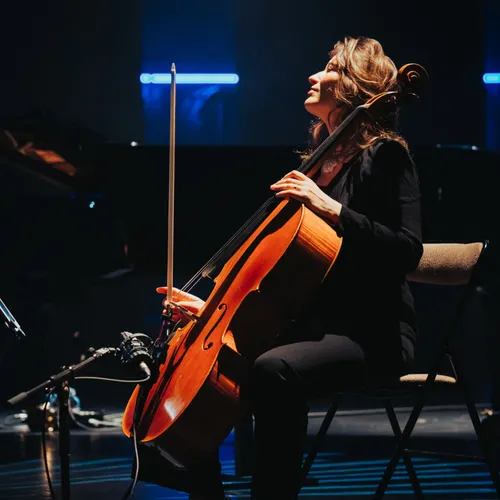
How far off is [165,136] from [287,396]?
424cm

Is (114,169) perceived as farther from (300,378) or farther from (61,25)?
(300,378)

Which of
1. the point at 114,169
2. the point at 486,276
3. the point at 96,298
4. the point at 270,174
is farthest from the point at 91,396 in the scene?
the point at 486,276

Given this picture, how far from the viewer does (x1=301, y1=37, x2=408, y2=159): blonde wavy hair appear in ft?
6.55

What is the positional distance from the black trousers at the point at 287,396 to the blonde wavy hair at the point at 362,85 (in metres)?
0.50

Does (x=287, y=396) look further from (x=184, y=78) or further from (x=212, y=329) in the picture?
(x=184, y=78)

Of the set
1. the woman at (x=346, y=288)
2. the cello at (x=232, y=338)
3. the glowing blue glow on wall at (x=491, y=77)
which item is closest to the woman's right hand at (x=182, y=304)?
the woman at (x=346, y=288)

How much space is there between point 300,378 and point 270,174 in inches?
91.9

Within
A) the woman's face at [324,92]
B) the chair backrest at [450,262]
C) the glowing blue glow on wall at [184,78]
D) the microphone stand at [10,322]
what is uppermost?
the glowing blue glow on wall at [184,78]

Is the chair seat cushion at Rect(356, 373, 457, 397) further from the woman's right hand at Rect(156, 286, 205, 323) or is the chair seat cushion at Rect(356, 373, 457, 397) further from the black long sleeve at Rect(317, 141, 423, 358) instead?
the woman's right hand at Rect(156, 286, 205, 323)

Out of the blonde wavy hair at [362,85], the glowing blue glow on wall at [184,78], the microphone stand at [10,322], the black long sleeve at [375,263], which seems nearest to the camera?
the black long sleeve at [375,263]

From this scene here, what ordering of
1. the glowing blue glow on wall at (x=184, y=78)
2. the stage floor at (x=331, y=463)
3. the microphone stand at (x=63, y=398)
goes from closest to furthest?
the microphone stand at (x=63, y=398) → the stage floor at (x=331, y=463) → the glowing blue glow on wall at (x=184, y=78)

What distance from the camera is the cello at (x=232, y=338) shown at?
1711 mm

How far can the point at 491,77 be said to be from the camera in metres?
5.62

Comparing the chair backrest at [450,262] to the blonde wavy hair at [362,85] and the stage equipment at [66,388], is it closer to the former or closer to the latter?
the blonde wavy hair at [362,85]
